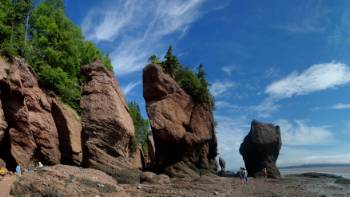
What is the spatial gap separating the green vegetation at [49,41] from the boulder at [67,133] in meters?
2.72

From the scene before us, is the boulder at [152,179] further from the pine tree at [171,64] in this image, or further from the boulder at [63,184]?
the pine tree at [171,64]

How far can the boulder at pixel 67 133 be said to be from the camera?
33594mm

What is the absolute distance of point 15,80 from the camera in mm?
29609

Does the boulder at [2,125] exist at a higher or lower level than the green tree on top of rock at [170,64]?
lower

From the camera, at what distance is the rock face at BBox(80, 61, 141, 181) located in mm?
24875

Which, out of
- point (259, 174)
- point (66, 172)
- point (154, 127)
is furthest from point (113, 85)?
point (259, 174)

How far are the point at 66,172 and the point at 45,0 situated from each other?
42480 millimetres

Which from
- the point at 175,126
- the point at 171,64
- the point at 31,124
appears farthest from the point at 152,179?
the point at 171,64

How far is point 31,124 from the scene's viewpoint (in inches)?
1271

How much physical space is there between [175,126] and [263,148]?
50.0 ft

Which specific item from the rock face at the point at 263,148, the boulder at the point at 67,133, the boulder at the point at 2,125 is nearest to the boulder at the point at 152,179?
the boulder at the point at 67,133

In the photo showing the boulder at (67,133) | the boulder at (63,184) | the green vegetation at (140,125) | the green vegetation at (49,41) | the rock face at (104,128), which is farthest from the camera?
the green vegetation at (140,125)

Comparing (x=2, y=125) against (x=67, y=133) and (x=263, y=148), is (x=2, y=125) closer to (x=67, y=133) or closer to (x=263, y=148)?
(x=67, y=133)

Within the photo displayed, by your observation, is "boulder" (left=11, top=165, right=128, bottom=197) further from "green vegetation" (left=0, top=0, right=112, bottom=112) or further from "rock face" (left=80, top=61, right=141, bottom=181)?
"green vegetation" (left=0, top=0, right=112, bottom=112)
